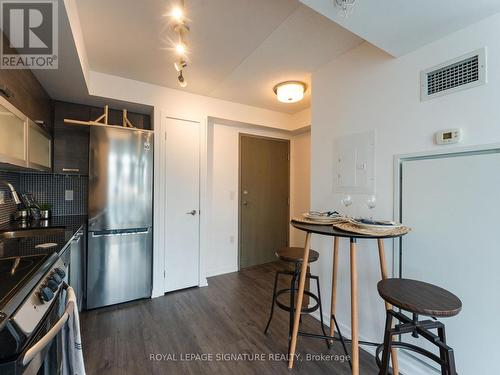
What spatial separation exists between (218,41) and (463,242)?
2.19m

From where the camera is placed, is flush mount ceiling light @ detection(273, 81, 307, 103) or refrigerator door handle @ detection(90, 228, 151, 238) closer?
refrigerator door handle @ detection(90, 228, 151, 238)

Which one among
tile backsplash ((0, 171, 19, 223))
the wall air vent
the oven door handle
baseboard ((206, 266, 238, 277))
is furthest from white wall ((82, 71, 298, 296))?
the wall air vent

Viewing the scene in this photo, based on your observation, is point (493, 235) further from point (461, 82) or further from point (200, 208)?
point (200, 208)

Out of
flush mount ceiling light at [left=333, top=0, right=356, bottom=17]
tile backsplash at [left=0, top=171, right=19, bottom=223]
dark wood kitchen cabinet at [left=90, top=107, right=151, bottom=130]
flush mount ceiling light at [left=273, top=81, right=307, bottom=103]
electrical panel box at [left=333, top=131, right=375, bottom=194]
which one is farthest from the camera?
dark wood kitchen cabinet at [left=90, top=107, right=151, bottom=130]

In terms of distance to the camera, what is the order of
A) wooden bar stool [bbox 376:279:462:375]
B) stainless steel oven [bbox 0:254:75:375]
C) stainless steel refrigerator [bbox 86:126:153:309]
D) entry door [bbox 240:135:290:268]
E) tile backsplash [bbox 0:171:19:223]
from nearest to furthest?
stainless steel oven [bbox 0:254:75:375] → wooden bar stool [bbox 376:279:462:375] → tile backsplash [bbox 0:171:19:223] → stainless steel refrigerator [bbox 86:126:153:309] → entry door [bbox 240:135:290:268]

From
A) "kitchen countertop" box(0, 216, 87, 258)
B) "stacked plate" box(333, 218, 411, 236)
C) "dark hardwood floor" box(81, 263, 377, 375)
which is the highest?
"stacked plate" box(333, 218, 411, 236)

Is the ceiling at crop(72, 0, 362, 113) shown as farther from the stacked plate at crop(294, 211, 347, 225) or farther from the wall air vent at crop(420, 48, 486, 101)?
the stacked plate at crop(294, 211, 347, 225)

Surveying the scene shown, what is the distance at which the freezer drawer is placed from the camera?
7.68 ft

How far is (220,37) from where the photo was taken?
6.07ft

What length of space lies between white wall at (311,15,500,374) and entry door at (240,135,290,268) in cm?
148

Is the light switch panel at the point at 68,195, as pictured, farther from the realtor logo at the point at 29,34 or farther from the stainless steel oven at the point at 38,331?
the stainless steel oven at the point at 38,331

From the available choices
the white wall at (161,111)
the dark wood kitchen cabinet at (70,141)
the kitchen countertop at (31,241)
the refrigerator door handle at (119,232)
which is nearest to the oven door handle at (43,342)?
the kitchen countertop at (31,241)

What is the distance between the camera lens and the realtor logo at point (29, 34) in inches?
51.9

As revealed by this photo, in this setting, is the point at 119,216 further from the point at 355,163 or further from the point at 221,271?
the point at 355,163
